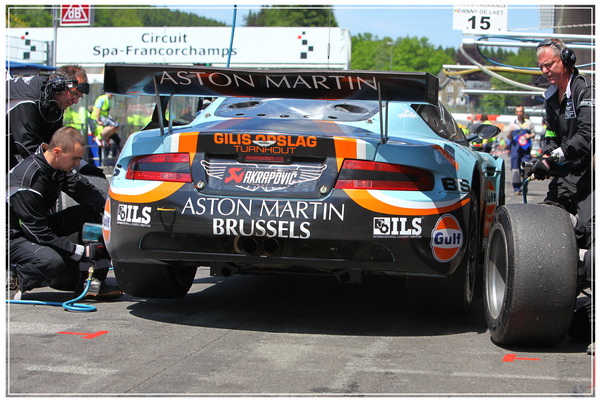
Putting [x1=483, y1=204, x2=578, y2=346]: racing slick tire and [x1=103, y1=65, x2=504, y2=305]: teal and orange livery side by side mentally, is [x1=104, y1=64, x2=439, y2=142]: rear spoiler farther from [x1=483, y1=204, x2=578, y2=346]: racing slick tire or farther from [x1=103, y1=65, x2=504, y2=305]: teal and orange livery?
[x1=483, y1=204, x2=578, y2=346]: racing slick tire

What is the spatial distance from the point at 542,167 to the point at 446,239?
2.45 feet

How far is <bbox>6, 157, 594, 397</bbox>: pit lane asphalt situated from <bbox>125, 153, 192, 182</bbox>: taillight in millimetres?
829

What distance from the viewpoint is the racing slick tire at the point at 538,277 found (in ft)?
13.8

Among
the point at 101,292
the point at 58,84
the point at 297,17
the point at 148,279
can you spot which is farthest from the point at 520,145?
the point at 297,17

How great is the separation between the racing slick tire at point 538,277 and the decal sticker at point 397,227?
46 centimetres

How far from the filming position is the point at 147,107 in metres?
22.6

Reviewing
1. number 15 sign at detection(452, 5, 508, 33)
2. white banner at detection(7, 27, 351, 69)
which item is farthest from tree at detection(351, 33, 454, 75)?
number 15 sign at detection(452, 5, 508, 33)

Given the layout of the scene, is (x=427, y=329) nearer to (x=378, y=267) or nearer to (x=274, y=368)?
(x=378, y=267)

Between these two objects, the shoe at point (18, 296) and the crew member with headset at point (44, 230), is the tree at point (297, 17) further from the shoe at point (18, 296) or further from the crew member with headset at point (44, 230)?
the shoe at point (18, 296)

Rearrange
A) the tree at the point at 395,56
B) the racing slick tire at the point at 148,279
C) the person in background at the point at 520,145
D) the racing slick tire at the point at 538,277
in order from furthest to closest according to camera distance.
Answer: the tree at the point at 395,56 → the person in background at the point at 520,145 → the racing slick tire at the point at 148,279 → the racing slick tire at the point at 538,277

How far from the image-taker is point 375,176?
453 centimetres

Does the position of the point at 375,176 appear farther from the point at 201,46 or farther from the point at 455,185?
the point at 201,46

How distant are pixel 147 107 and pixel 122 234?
1821 centimetres

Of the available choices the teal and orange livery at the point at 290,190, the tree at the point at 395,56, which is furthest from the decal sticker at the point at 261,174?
the tree at the point at 395,56
